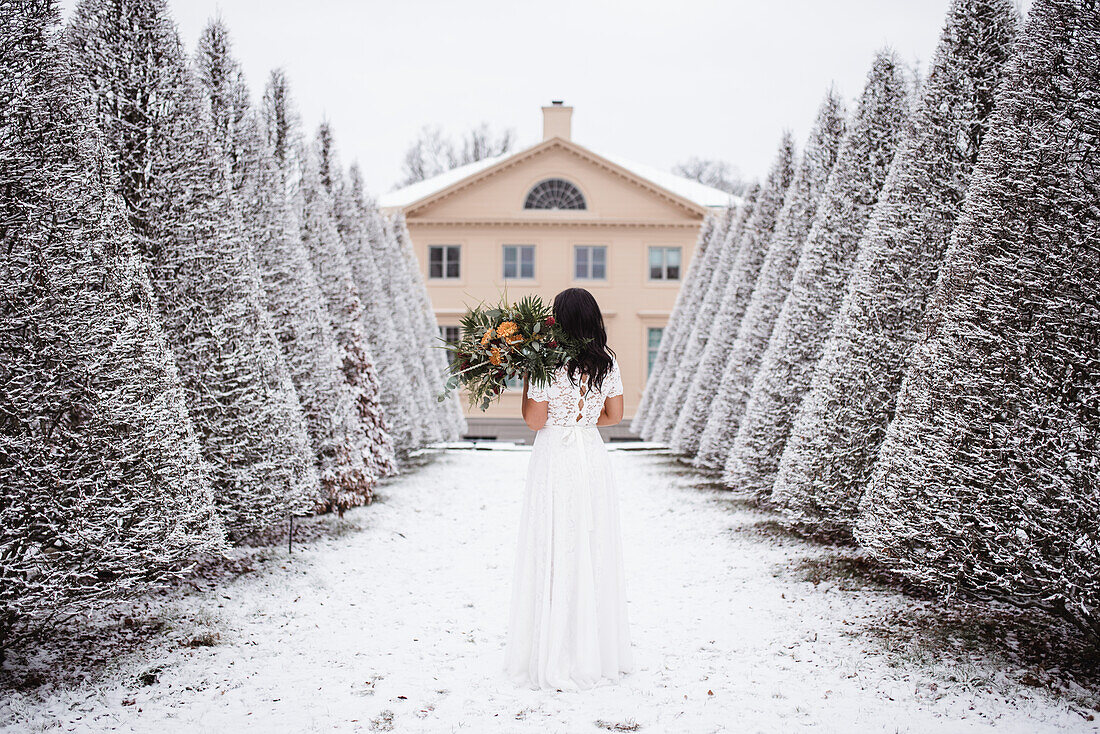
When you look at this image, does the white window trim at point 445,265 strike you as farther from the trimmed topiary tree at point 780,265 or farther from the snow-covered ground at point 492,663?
the snow-covered ground at point 492,663

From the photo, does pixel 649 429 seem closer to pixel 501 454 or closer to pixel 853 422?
pixel 501 454

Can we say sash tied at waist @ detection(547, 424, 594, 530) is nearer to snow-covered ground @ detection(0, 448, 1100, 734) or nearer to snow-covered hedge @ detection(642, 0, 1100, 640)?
snow-covered ground @ detection(0, 448, 1100, 734)

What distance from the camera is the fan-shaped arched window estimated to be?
103ft

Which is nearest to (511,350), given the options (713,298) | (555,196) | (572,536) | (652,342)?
(572,536)

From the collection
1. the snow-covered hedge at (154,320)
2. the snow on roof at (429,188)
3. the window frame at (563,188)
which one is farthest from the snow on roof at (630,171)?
the snow-covered hedge at (154,320)

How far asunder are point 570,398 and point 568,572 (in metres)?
0.99

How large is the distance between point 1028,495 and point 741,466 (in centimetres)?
529

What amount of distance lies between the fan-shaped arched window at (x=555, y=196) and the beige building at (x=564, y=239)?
4 cm

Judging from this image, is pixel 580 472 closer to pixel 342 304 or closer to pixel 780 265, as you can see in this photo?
pixel 342 304

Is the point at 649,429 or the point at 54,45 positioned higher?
the point at 54,45

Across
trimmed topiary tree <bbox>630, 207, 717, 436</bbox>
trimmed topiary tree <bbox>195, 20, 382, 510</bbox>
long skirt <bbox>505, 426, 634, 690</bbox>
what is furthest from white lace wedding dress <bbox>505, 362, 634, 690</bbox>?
trimmed topiary tree <bbox>630, 207, 717, 436</bbox>

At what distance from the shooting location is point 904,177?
24.1 feet

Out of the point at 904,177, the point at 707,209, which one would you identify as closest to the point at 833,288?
the point at 904,177

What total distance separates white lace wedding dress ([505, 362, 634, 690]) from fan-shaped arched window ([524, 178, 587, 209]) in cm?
2743
